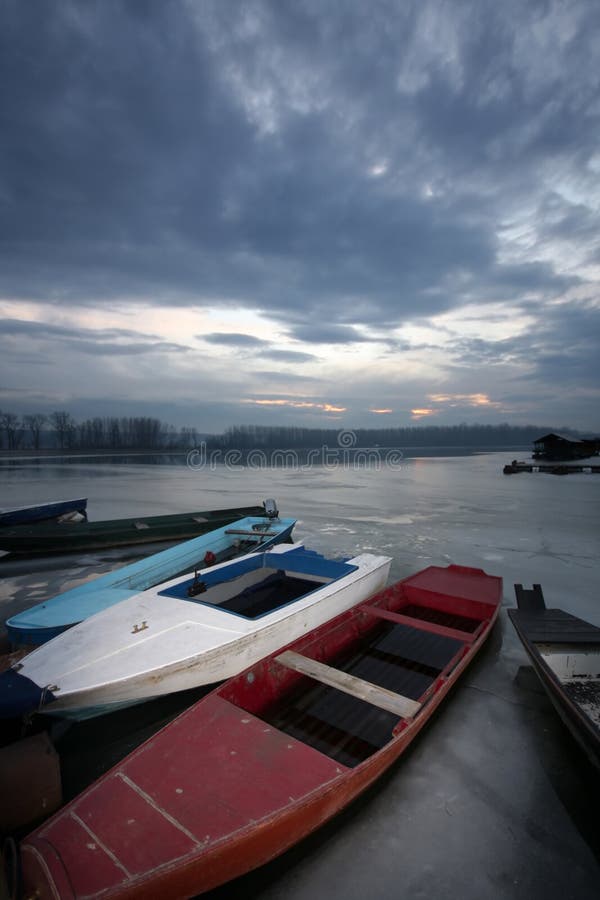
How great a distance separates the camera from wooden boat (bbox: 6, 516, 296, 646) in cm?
468

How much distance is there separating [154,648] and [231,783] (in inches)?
65.5

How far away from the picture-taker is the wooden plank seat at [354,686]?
3305 millimetres

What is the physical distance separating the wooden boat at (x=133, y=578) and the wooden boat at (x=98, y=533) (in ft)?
6.70

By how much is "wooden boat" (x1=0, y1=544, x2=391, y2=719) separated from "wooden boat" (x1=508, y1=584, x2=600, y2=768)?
220 cm

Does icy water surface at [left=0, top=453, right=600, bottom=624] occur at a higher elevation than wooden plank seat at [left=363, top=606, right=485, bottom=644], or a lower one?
lower

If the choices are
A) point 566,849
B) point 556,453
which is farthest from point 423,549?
point 556,453

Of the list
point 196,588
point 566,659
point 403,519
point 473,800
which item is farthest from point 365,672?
point 403,519

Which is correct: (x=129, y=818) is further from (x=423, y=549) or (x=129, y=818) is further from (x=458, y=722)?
(x=423, y=549)

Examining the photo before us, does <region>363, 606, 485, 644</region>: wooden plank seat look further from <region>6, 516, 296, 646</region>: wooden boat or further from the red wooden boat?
<region>6, 516, 296, 646</region>: wooden boat

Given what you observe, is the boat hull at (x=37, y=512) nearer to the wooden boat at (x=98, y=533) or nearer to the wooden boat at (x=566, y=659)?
the wooden boat at (x=98, y=533)

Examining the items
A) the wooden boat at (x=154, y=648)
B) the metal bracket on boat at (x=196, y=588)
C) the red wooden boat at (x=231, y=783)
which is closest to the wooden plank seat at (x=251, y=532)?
the wooden boat at (x=154, y=648)

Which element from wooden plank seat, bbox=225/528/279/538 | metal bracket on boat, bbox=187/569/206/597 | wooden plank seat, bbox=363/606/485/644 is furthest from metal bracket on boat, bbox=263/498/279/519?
wooden plank seat, bbox=363/606/485/644

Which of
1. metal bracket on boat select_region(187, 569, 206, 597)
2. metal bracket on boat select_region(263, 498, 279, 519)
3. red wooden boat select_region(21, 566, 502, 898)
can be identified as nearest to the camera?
red wooden boat select_region(21, 566, 502, 898)

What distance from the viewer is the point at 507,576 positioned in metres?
8.42
